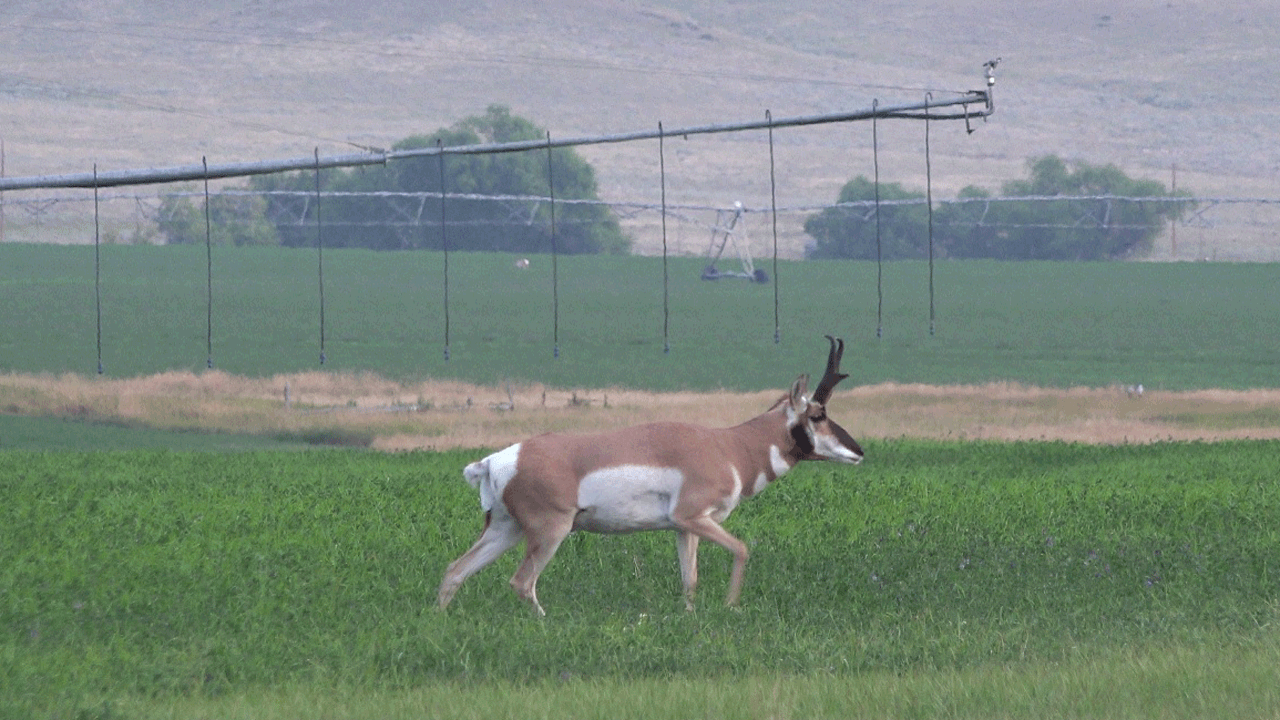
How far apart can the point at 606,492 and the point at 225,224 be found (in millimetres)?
105989

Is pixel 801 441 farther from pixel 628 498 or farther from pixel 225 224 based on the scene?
pixel 225 224

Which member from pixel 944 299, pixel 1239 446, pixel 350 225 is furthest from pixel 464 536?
pixel 350 225

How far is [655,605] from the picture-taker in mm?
15836

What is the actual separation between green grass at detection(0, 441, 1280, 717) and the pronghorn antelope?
0.41 metres

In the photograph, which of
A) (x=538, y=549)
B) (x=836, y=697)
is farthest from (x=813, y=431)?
(x=836, y=697)

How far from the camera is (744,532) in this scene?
20.8 meters

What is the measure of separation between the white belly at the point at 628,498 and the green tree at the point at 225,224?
97.0 m

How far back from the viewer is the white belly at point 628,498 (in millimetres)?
15625

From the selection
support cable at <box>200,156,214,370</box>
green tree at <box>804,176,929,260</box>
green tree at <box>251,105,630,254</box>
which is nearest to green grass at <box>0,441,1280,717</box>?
support cable at <box>200,156,214,370</box>

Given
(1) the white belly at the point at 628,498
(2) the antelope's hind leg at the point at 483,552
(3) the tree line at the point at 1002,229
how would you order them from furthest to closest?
(3) the tree line at the point at 1002,229 < (1) the white belly at the point at 628,498 < (2) the antelope's hind leg at the point at 483,552

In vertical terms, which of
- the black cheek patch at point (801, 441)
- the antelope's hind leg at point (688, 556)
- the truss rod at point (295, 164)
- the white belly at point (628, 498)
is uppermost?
the truss rod at point (295, 164)

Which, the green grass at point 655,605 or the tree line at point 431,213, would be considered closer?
the green grass at point 655,605

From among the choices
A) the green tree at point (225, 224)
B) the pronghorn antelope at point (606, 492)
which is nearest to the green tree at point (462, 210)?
the green tree at point (225, 224)

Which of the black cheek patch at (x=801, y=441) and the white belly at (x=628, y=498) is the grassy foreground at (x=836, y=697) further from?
the black cheek patch at (x=801, y=441)
